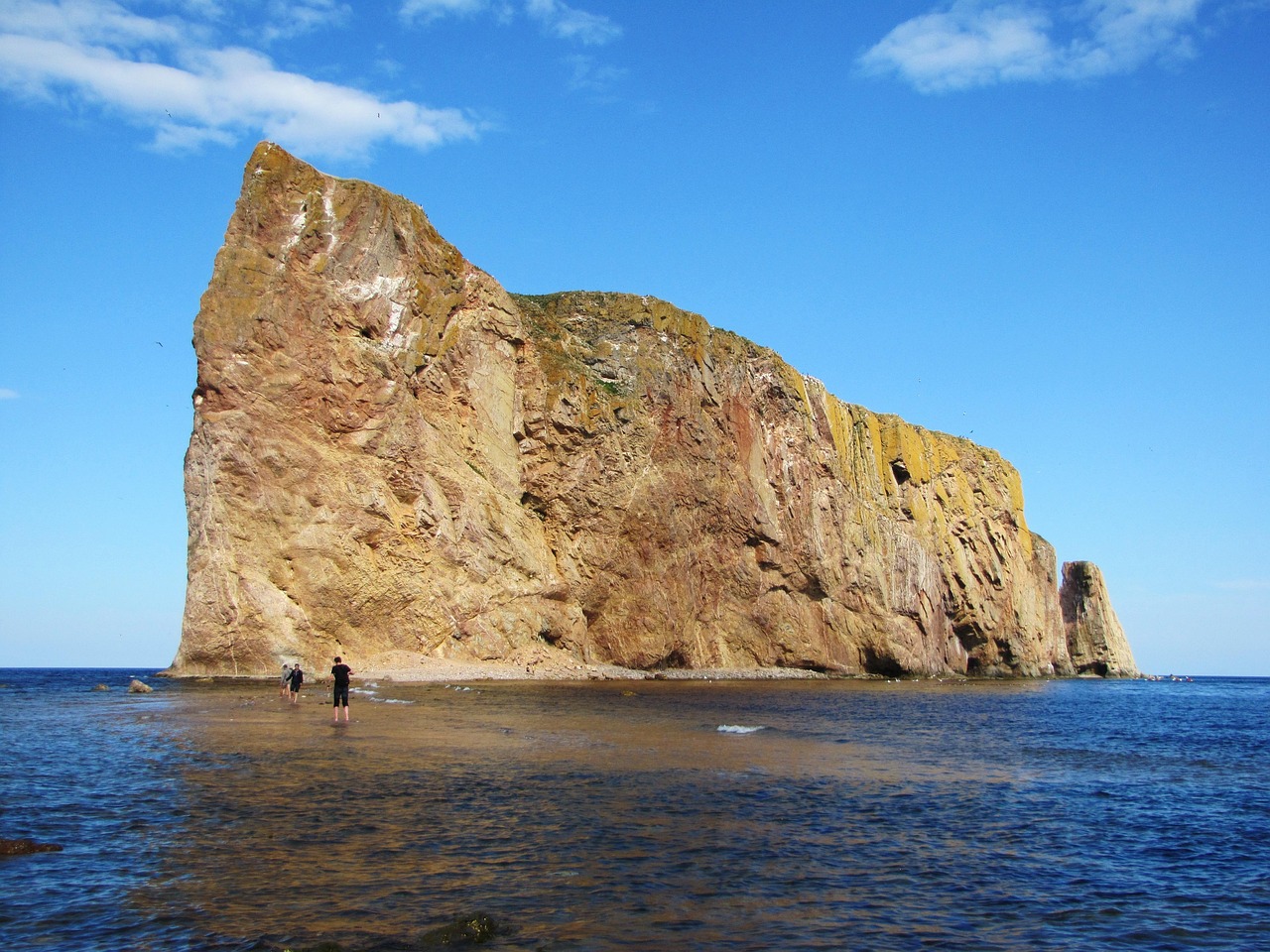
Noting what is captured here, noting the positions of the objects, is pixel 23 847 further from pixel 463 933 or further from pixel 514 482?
pixel 514 482

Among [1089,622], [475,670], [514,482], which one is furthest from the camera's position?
[1089,622]

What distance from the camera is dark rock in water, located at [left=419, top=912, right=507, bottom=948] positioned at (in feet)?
25.3

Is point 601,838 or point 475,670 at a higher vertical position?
point 475,670

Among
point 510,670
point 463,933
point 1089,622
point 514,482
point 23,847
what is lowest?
point 463,933

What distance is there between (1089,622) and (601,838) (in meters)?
104

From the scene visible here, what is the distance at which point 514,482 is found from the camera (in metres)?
50.2

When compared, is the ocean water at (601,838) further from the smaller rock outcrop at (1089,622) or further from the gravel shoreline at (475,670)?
the smaller rock outcrop at (1089,622)

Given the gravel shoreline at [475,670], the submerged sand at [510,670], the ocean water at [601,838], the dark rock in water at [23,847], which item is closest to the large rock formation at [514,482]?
the gravel shoreline at [475,670]

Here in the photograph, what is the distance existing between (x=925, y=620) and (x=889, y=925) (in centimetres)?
6397

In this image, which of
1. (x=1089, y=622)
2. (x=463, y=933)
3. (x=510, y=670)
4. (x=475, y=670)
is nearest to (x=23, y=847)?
(x=463, y=933)

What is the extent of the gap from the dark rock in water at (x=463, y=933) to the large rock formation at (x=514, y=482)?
107ft

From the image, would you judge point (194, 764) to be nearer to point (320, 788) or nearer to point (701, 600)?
point (320, 788)

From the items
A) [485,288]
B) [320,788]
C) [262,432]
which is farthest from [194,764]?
[485,288]

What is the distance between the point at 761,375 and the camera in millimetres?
63781
